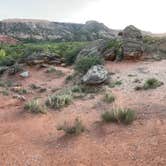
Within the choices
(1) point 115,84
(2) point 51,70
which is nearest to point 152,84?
(1) point 115,84

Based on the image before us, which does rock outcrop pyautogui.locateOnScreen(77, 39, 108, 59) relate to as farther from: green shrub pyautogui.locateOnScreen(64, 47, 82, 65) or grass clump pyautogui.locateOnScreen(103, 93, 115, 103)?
grass clump pyautogui.locateOnScreen(103, 93, 115, 103)

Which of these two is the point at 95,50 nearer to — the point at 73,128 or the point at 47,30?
the point at 73,128

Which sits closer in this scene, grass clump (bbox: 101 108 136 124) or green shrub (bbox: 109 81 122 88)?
grass clump (bbox: 101 108 136 124)

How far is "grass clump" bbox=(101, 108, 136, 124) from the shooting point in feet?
27.4

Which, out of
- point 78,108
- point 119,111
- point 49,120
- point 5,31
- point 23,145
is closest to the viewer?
point 23,145

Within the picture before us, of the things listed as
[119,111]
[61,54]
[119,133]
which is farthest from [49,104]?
[61,54]

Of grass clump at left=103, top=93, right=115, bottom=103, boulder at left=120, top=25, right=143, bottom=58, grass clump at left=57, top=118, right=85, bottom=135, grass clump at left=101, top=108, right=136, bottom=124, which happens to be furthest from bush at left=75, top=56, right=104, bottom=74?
grass clump at left=57, top=118, right=85, bottom=135

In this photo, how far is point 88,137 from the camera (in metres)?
7.60

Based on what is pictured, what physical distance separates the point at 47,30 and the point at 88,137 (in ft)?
258

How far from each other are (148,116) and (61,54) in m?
18.5

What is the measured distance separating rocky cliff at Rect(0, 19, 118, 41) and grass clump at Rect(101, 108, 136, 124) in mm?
62123

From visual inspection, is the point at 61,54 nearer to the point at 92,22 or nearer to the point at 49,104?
the point at 49,104

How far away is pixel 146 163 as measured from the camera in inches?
241

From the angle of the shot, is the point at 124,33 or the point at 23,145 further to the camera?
the point at 124,33
